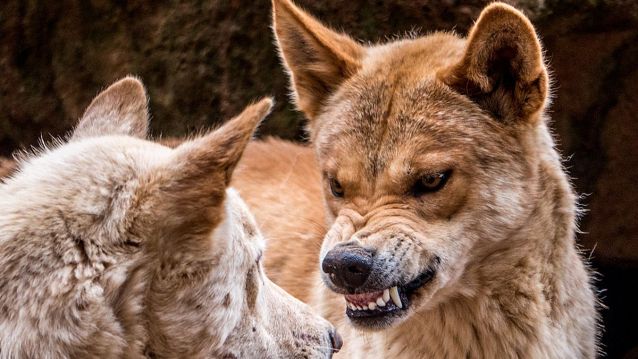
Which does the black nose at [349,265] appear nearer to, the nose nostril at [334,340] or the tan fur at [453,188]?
the tan fur at [453,188]

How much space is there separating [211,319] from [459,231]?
131 centimetres

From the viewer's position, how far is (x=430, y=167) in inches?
163

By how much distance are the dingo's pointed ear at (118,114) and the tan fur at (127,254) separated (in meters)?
0.38

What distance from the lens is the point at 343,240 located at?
13.3ft

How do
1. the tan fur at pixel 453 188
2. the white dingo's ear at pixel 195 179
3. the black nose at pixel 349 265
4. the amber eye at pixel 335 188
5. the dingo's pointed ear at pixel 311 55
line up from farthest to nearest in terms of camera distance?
1. the dingo's pointed ear at pixel 311 55
2. the amber eye at pixel 335 188
3. the tan fur at pixel 453 188
4. the black nose at pixel 349 265
5. the white dingo's ear at pixel 195 179

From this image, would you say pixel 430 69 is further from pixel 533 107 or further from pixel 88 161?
pixel 88 161

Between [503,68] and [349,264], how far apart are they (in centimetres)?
106

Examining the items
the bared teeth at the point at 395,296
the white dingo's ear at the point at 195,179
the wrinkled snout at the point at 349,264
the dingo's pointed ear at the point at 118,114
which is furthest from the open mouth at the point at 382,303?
the white dingo's ear at the point at 195,179

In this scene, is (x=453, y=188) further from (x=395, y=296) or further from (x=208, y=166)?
(x=208, y=166)

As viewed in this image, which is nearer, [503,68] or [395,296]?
[395,296]

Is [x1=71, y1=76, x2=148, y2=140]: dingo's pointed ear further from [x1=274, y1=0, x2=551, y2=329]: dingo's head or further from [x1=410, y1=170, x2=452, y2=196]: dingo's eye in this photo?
[x1=410, y1=170, x2=452, y2=196]: dingo's eye

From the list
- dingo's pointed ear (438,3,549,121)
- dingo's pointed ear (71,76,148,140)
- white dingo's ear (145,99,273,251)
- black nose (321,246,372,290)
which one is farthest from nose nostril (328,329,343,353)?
dingo's pointed ear (438,3,549,121)

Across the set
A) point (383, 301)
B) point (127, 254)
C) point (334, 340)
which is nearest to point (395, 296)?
point (383, 301)

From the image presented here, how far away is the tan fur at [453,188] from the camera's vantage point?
13.6ft
